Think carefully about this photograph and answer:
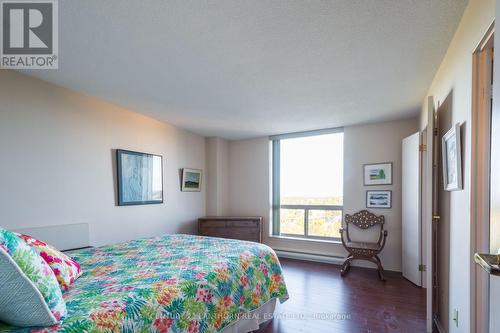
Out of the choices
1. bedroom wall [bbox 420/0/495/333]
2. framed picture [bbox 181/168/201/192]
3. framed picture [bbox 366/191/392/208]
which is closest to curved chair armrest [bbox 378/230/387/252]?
framed picture [bbox 366/191/392/208]

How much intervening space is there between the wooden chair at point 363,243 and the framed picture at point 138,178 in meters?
2.91

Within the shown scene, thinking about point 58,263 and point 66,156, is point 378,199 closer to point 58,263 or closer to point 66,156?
point 58,263

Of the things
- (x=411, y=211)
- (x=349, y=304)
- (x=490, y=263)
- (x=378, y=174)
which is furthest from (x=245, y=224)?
(x=490, y=263)

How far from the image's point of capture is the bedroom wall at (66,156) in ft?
7.41

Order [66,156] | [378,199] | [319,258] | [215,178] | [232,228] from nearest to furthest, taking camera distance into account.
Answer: [66,156]
[378,199]
[319,258]
[232,228]
[215,178]

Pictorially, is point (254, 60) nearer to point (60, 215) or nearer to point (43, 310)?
point (43, 310)

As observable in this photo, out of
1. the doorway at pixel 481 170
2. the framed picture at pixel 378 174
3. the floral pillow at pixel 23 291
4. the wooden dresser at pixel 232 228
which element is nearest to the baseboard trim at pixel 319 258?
the wooden dresser at pixel 232 228

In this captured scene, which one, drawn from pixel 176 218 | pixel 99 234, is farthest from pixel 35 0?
pixel 176 218

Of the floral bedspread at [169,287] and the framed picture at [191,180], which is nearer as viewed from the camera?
the floral bedspread at [169,287]

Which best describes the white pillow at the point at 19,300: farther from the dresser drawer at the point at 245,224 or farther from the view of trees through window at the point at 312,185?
the view of trees through window at the point at 312,185

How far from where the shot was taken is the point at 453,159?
1711 mm

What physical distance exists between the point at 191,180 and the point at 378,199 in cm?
316

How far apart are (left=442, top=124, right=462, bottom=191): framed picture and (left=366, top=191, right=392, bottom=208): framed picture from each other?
80.2 inches

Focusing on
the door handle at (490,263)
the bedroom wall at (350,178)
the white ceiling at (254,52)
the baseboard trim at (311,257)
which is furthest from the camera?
the baseboard trim at (311,257)
